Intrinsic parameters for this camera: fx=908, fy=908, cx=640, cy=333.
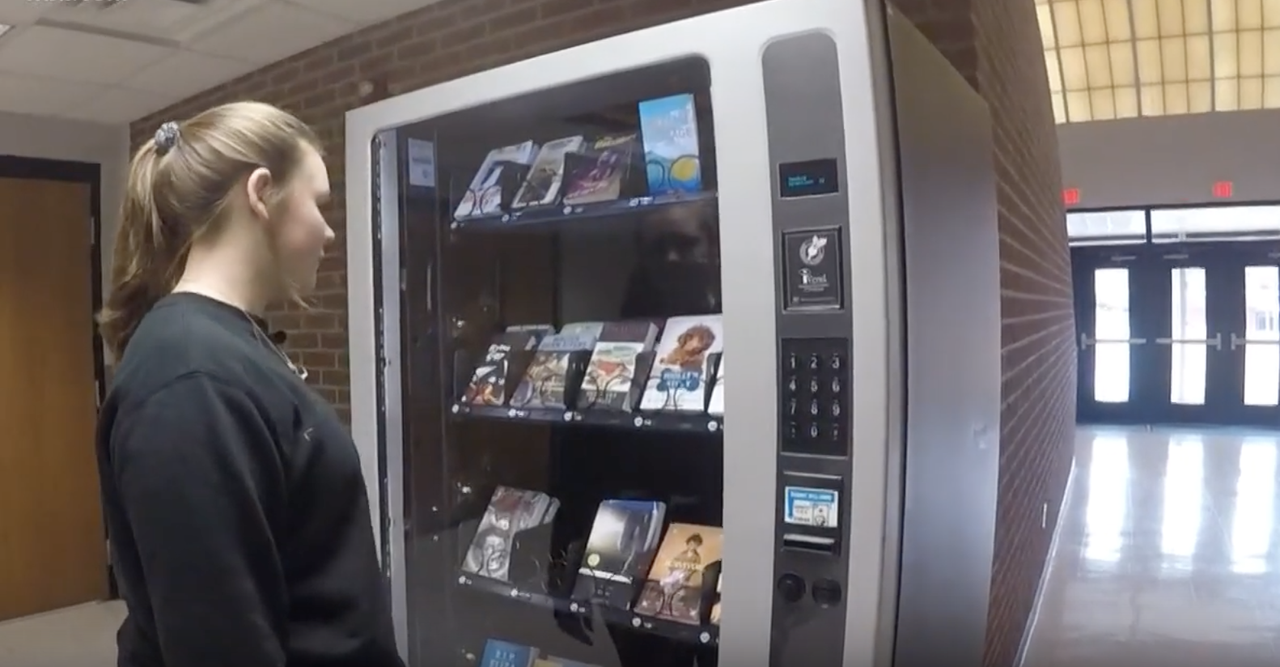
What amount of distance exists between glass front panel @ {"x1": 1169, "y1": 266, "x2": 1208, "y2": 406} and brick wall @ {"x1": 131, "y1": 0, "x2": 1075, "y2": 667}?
6.53 metres

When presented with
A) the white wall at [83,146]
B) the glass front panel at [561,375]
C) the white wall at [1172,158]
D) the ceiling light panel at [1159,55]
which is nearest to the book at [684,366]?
the glass front panel at [561,375]

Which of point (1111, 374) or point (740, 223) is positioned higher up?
point (740, 223)

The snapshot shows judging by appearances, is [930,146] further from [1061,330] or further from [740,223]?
[1061,330]

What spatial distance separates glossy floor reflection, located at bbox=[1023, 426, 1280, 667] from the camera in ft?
12.2

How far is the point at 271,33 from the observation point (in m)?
3.24

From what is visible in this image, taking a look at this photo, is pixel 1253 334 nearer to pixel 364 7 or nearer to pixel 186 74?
pixel 364 7

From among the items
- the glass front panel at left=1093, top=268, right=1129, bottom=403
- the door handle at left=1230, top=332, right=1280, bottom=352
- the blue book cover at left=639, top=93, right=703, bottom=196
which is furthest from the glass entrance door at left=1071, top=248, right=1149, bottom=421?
the blue book cover at left=639, top=93, right=703, bottom=196

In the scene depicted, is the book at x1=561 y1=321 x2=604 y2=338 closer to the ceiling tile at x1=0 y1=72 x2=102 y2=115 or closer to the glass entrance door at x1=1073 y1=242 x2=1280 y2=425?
the ceiling tile at x1=0 y1=72 x2=102 y2=115

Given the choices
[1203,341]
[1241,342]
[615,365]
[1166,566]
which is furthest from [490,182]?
[1241,342]

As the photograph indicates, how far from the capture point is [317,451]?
3.86ft

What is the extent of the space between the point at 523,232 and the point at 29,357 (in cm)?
363

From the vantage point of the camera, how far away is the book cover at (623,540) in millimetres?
1841

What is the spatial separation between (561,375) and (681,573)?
19.4 inches

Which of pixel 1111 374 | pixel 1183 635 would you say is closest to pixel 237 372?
pixel 1183 635
